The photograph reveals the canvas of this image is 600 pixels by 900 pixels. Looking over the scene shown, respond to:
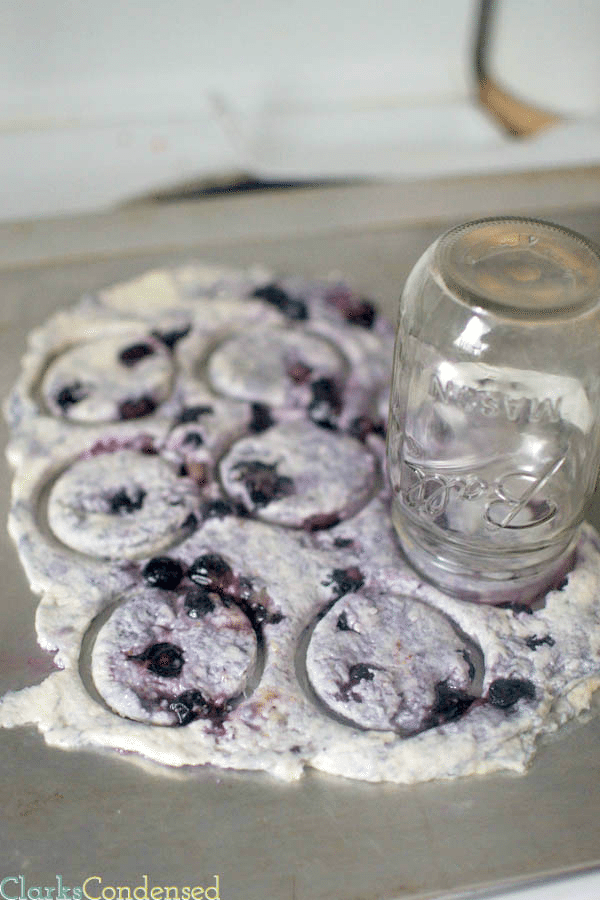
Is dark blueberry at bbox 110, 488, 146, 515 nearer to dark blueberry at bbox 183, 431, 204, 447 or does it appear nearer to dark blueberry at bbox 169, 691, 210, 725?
dark blueberry at bbox 183, 431, 204, 447

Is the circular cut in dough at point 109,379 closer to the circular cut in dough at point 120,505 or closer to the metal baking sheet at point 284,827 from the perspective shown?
the circular cut in dough at point 120,505

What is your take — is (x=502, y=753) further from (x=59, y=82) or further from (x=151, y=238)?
(x=59, y=82)

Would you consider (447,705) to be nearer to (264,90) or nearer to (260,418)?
(260,418)

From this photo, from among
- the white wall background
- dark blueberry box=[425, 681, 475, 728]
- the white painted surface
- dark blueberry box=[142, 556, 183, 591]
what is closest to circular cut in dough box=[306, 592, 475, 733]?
dark blueberry box=[425, 681, 475, 728]

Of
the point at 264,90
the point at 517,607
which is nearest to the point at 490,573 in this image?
the point at 517,607

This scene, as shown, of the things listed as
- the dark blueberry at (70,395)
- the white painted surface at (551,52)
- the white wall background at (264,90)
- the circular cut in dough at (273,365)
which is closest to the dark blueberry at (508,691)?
the circular cut in dough at (273,365)

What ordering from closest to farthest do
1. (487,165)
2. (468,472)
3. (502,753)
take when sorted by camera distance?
(502,753) < (468,472) < (487,165)

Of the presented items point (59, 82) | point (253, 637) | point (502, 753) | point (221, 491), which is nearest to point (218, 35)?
point (59, 82)
